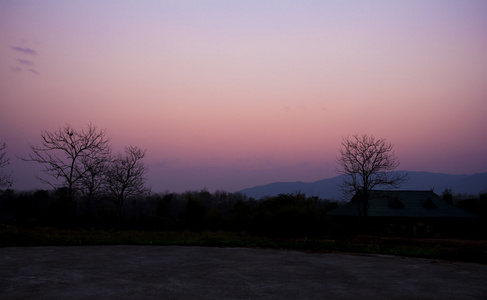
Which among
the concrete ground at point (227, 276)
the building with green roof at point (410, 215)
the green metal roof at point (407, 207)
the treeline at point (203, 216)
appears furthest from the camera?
the green metal roof at point (407, 207)

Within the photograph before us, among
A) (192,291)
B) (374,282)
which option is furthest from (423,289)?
(192,291)

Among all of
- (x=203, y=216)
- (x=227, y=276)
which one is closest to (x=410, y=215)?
(x=203, y=216)

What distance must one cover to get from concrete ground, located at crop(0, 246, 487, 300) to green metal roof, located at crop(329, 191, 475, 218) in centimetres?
2088

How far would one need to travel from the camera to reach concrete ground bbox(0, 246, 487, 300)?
7.33 m

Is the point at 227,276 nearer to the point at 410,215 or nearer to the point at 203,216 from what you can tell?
the point at 203,216

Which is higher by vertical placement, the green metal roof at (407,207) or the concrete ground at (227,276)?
the green metal roof at (407,207)

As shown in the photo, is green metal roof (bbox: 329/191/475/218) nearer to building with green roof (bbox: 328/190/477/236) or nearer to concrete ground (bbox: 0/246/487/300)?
building with green roof (bbox: 328/190/477/236)

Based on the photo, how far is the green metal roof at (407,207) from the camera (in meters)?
31.8

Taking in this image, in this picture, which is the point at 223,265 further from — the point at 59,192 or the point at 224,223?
the point at 59,192

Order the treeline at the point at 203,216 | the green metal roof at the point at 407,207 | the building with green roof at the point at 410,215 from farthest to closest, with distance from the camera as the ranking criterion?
the green metal roof at the point at 407,207
the building with green roof at the point at 410,215
the treeline at the point at 203,216

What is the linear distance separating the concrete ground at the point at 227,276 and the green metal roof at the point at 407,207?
20883mm

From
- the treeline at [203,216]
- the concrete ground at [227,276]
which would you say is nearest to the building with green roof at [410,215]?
the treeline at [203,216]

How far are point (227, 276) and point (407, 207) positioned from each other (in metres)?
28.2

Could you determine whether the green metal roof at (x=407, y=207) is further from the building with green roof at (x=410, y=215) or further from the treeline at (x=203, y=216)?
the treeline at (x=203, y=216)
